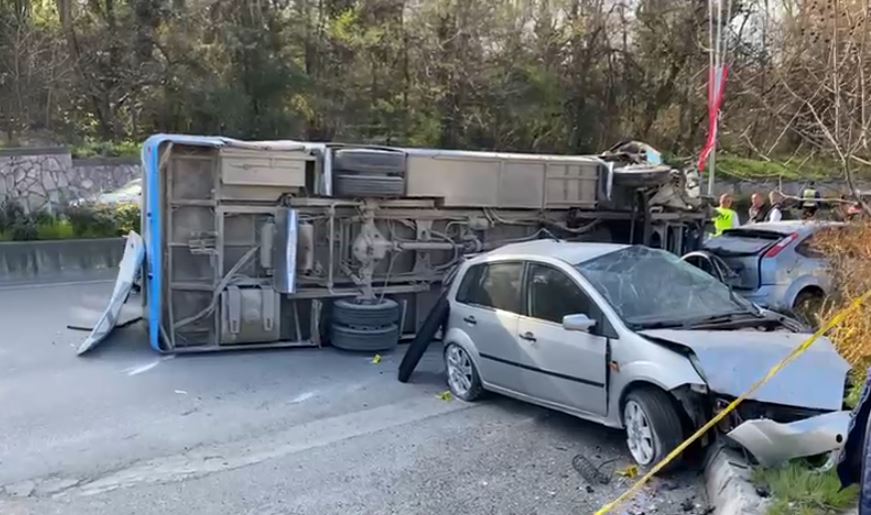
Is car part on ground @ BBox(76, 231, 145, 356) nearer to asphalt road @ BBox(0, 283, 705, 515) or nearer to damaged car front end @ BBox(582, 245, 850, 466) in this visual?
asphalt road @ BBox(0, 283, 705, 515)

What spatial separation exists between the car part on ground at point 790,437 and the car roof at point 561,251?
7.99 feet

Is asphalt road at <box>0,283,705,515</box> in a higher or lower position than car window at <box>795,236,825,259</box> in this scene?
lower

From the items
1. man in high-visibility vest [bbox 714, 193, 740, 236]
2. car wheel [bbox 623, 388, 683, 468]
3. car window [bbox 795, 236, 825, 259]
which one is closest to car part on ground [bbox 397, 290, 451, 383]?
car wheel [bbox 623, 388, 683, 468]

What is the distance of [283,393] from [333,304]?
2226 mm

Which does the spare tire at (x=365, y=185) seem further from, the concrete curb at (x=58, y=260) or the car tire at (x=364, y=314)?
the concrete curb at (x=58, y=260)

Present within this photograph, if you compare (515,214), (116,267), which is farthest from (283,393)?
(116,267)

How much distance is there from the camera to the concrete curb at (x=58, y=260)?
15609mm

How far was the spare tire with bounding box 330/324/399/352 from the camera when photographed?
10266 mm

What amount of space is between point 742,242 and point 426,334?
195 inches

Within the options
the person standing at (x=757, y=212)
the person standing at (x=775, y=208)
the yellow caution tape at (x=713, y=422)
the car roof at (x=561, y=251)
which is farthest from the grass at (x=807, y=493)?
the person standing at (x=757, y=212)

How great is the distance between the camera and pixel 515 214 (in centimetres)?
1166

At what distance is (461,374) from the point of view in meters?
8.21

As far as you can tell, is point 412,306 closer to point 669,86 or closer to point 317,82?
point 317,82

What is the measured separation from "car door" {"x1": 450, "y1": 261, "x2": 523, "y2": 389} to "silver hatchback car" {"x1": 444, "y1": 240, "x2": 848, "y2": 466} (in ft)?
0.04
